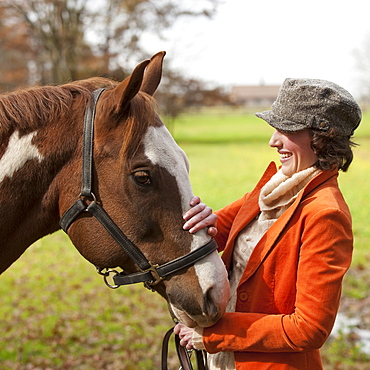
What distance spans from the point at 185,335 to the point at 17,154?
112 cm

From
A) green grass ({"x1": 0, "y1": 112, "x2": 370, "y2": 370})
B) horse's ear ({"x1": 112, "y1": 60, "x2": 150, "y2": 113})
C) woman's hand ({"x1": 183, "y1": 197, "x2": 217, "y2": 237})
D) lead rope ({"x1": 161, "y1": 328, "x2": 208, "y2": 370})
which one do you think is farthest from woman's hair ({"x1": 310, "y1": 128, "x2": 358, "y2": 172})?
green grass ({"x1": 0, "y1": 112, "x2": 370, "y2": 370})

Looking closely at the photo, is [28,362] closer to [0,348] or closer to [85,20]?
[0,348]

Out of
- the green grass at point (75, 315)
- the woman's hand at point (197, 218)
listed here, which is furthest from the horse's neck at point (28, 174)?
the green grass at point (75, 315)

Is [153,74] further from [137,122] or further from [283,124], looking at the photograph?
[283,124]

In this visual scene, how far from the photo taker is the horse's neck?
1.86 metres

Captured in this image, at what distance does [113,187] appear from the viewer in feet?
5.94

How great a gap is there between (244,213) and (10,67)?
27219 millimetres

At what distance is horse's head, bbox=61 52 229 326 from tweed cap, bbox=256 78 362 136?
1.73ft

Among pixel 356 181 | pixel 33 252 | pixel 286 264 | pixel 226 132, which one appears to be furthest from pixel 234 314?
pixel 226 132

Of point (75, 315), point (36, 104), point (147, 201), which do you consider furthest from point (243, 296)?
point (75, 315)

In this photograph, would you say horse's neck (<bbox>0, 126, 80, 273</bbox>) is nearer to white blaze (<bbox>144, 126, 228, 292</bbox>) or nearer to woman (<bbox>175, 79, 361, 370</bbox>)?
white blaze (<bbox>144, 126, 228, 292</bbox>)

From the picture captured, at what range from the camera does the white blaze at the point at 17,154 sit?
72.9 inches

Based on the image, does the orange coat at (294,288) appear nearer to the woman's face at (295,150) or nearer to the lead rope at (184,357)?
the woman's face at (295,150)

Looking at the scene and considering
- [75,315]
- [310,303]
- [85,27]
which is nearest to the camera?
[310,303]
